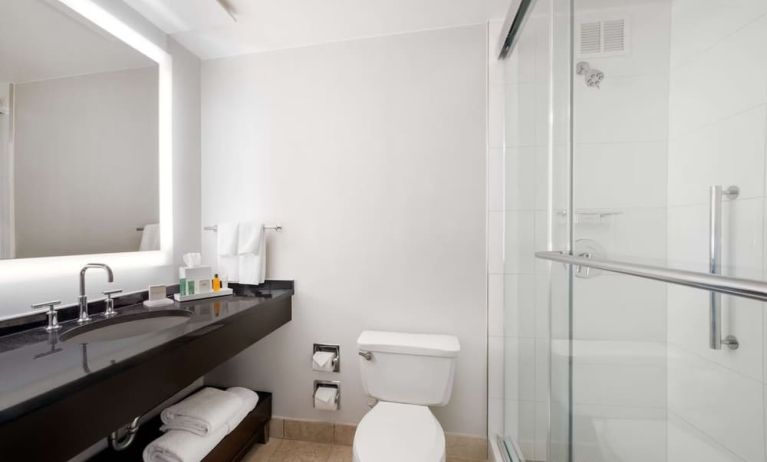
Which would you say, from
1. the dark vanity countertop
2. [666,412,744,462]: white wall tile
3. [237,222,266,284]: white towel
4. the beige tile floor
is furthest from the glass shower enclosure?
[237,222,266,284]: white towel

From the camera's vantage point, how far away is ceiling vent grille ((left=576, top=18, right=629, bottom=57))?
0.96 m

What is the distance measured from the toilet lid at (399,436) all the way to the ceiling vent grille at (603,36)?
146 centimetres

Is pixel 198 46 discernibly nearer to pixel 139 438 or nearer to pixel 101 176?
pixel 101 176

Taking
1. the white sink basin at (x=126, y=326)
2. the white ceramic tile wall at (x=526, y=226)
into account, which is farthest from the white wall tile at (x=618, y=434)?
the white sink basin at (x=126, y=326)

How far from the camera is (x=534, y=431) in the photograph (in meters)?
1.15

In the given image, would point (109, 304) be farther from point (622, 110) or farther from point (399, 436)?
point (622, 110)

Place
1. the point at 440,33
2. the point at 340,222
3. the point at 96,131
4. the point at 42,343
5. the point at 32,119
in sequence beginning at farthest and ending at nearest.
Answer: the point at 340,222
the point at 440,33
the point at 96,131
the point at 32,119
the point at 42,343

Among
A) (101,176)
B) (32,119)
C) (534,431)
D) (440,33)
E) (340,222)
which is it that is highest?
(440,33)

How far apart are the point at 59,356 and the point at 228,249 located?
34.0 inches

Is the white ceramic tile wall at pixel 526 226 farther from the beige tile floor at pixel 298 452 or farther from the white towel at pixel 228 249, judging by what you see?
the white towel at pixel 228 249

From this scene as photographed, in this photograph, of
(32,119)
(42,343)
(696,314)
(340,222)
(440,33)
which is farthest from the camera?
(340,222)

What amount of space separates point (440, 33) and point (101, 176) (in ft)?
5.81

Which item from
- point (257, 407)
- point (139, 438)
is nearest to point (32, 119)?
point (139, 438)

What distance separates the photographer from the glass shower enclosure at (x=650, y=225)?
2.35 feet
